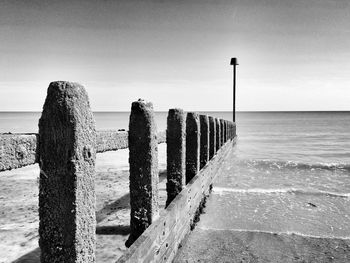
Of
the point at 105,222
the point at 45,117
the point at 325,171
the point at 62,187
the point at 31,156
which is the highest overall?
the point at 45,117

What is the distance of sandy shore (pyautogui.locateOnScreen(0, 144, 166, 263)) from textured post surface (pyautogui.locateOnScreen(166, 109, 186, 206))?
97 cm

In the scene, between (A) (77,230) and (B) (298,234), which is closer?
(A) (77,230)

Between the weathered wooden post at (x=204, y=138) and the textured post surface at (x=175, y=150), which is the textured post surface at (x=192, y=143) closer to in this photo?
the textured post surface at (x=175, y=150)

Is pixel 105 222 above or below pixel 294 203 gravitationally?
above

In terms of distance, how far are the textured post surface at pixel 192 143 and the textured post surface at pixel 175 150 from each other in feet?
2.58

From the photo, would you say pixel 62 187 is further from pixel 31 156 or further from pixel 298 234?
pixel 298 234

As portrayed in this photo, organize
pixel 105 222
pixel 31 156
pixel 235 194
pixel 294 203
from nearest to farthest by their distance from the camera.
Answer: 1. pixel 31 156
2. pixel 105 222
3. pixel 294 203
4. pixel 235 194

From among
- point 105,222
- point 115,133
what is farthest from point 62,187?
point 105,222

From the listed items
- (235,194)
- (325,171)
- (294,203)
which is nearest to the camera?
(294,203)

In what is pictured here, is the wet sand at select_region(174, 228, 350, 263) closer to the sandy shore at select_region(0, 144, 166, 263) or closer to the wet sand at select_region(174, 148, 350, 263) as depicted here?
the wet sand at select_region(174, 148, 350, 263)

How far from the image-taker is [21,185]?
8.23 meters

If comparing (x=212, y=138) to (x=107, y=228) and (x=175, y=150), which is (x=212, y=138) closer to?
(x=107, y=228)

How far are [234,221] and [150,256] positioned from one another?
351cm

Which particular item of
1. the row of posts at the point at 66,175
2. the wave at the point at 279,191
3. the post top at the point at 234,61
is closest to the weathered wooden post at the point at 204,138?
the wave at the point at 279,191
